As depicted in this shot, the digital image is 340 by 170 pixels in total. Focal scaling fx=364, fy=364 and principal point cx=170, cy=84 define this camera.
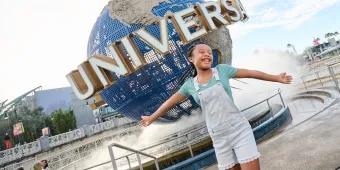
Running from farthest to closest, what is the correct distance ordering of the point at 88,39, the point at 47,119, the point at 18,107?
the point at 18,107
the point at 47,119
the point at 88,39

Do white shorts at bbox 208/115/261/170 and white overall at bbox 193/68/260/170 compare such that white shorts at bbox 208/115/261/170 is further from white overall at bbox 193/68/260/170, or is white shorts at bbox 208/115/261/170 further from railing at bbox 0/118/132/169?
railing at bbox 0/118/132/169

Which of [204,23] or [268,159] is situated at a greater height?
[204,23]

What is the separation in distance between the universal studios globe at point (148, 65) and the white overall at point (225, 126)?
6217 mm

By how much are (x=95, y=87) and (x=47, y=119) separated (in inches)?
1534

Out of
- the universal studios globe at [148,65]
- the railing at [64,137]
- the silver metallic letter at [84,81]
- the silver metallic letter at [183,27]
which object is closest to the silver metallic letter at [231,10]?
the universal studios globe at [148,65]

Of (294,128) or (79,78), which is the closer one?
(294,128)

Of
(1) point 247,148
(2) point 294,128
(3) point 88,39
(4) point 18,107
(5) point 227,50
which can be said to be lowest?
(2) point 294,128

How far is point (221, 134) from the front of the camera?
2408mm

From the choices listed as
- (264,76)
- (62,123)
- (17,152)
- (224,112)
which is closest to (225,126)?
(224,112)

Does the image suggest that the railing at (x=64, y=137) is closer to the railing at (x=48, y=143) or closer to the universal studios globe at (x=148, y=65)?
the railing at (x=48, y=143)

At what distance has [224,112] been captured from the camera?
2.41 m

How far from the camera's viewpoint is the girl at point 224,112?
92.0 inches

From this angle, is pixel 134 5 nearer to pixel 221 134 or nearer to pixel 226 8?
pixel 226 8

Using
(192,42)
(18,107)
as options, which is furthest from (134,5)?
(18,107)
